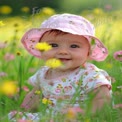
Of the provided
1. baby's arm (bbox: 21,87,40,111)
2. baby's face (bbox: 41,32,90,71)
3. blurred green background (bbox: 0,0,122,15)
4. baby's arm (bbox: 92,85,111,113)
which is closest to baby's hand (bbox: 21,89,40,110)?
baby's arm (bbox: 21,87,40,111)

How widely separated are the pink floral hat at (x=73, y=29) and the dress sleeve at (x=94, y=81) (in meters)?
0.16

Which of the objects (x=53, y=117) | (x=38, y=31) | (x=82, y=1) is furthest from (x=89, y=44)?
(x=82, y=1)

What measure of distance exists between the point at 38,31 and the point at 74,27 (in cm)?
24

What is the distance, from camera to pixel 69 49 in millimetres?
2682

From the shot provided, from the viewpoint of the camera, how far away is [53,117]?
6.94 ft

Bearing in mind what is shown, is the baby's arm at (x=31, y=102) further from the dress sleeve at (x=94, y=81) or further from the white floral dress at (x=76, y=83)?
the dress sleeve at (x=94, y=81)

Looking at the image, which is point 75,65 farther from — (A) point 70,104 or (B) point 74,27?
(A) point 70,104

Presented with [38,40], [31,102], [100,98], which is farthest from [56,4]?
[100,98]

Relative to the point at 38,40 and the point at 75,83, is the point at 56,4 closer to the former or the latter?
the point at 38,40

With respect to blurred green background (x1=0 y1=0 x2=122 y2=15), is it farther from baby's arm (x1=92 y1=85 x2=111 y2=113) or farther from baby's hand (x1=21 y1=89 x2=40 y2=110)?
baby's arm (x1=92 y1=85 x2=111 y2=113)

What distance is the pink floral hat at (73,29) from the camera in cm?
271

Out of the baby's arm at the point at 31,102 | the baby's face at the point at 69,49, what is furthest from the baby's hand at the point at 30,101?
the baby's face at the point at 69,49

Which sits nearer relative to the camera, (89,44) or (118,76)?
(89,44)

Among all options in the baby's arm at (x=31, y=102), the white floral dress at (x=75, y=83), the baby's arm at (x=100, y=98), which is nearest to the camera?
the baby's arm at (x=100, y=98)
